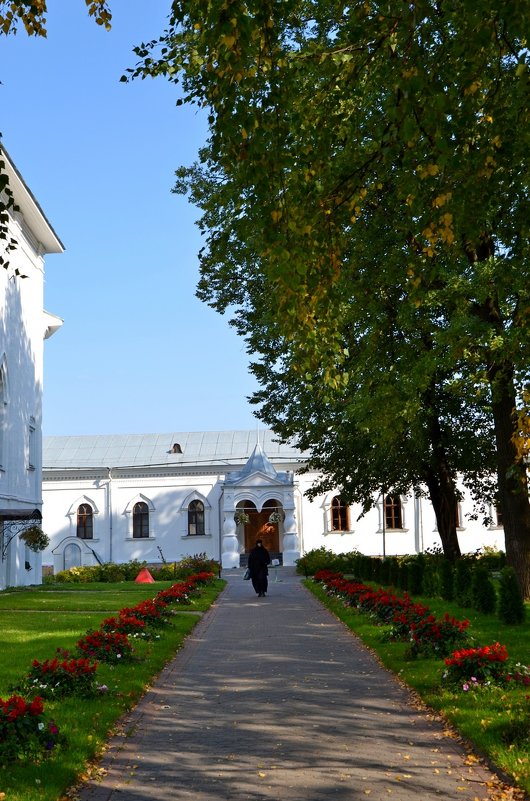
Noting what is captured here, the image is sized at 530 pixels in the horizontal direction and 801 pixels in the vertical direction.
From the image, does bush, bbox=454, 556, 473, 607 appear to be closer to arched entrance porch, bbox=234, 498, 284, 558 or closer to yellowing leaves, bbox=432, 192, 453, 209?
yellowing leaves, bbox=432, 192, 453, 209

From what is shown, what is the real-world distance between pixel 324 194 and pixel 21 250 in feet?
82.8

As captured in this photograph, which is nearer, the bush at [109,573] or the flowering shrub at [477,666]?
the flowering shrub at [477,666]

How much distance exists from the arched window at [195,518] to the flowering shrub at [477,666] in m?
39.6

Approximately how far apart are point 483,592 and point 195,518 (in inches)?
1247

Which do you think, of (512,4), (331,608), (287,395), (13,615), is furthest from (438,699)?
(287,395)

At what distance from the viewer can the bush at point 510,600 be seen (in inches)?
628

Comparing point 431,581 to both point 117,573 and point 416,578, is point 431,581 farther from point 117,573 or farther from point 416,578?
point 117,573

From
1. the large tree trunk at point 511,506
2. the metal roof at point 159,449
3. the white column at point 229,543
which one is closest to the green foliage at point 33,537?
the white column at point 229,543

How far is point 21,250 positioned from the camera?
104 feet

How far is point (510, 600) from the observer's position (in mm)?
15953

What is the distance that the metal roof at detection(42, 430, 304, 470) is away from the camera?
170 ft

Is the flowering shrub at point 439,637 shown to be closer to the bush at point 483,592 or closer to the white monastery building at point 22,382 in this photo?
the bush at point 483,592

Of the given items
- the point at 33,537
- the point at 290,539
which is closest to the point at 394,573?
the point at 33,537

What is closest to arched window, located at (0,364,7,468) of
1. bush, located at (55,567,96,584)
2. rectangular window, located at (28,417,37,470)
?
rectangular window, located at (28,417,37,470)
